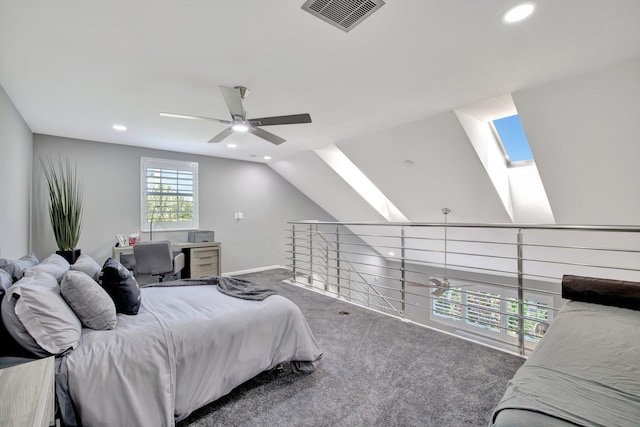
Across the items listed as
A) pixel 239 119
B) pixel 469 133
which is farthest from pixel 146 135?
pixel 469 133

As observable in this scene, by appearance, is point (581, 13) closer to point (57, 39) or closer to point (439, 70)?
point (439, 70)

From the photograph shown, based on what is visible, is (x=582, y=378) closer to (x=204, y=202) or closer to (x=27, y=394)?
(x=27, y=394)

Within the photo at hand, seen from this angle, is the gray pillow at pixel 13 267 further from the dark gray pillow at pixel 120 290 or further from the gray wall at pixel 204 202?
the gray wall at pixel 204 202

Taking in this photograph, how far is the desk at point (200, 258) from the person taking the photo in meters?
4.77

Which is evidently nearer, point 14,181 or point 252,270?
point 14,181

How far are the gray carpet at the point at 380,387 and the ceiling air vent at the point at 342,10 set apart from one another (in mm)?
2332

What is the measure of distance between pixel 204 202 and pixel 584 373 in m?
5.44

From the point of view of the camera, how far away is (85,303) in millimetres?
1637

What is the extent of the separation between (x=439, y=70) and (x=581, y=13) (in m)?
0.87

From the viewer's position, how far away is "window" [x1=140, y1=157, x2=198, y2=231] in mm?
4836

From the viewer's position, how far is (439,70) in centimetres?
237

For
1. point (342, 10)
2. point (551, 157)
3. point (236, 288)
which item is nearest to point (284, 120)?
point (342, 10)

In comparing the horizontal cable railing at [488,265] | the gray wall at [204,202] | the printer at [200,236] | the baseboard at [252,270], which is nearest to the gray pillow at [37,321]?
the horizontal cable railing at [488,265]

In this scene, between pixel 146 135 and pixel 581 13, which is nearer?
pixel 581 13
